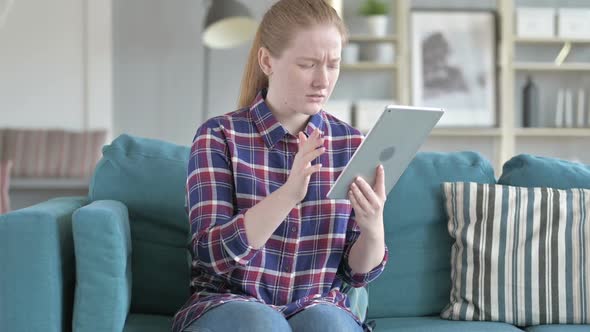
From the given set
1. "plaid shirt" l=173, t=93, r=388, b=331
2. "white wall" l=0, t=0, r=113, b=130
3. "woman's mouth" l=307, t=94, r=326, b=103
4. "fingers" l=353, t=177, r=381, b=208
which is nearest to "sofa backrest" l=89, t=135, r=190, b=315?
"plaid shirt" l=173, t=93, r=388, b=331

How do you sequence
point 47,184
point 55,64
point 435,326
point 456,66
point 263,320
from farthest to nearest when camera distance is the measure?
point 55,64 < point 456,66 < point 47,184 < point 435,326 < point 263,320

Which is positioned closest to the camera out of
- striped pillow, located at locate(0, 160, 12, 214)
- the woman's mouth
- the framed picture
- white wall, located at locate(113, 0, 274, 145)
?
the woman's mouth

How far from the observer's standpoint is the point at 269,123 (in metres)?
1.72

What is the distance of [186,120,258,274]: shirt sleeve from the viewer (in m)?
1.55

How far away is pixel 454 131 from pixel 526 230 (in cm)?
351

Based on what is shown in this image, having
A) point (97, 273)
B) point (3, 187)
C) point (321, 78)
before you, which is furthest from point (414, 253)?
point (3, 187)

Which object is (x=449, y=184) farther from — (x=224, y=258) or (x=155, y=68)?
(x=155, y=68)

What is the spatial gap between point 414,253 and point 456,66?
3676mm

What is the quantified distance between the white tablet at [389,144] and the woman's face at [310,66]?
19 centimetres

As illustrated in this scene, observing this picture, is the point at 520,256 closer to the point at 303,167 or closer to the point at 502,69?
the point at 303,167

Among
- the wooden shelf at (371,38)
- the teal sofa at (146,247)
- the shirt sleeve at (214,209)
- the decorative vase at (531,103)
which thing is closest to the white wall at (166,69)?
the wooden shelf at (371,38)

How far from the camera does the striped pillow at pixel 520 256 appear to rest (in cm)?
200

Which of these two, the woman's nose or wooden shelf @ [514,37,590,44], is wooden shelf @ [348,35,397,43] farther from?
Answer: the woman's nose

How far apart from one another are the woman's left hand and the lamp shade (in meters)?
3.51
